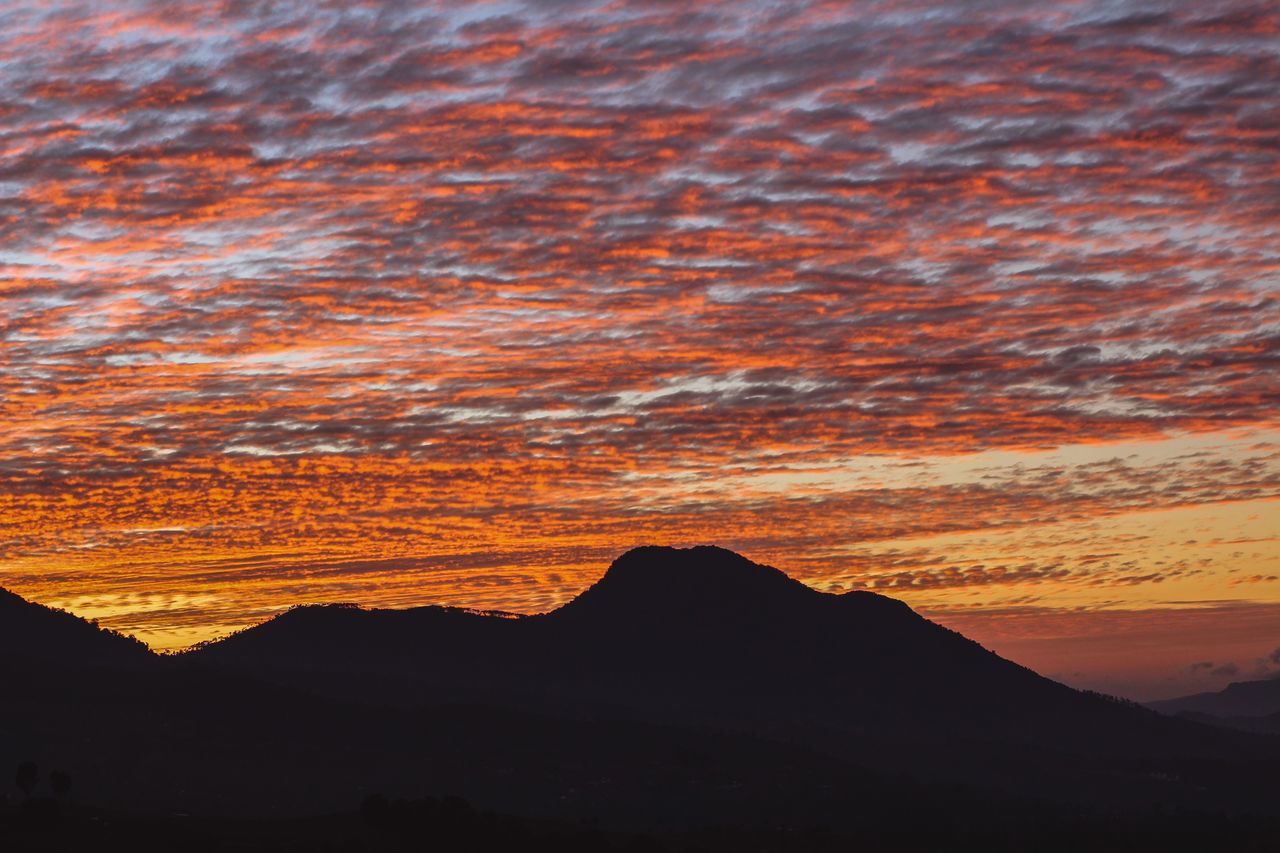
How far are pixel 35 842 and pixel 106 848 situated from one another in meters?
10.00

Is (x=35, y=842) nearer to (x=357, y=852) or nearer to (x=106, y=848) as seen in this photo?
(x=106, y=848)

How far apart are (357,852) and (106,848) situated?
37.2 metres

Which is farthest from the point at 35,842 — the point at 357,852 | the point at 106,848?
the point at 357,852

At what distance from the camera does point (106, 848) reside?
196 meters

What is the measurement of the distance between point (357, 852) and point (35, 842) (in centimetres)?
4647

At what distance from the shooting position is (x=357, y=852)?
19950 centimetres

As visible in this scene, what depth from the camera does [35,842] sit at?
627 ft
